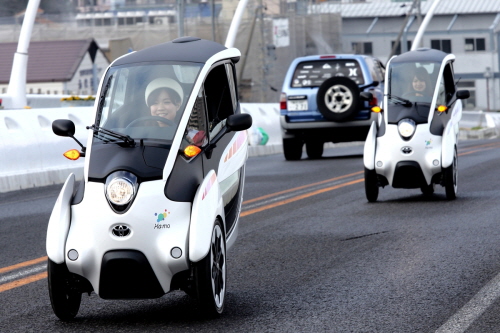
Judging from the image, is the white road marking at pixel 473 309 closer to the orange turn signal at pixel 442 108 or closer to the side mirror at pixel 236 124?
the side mirror at pixel 236 124

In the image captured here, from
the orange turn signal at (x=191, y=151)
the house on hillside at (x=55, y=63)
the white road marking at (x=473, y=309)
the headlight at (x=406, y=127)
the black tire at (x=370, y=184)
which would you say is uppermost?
the house on hillside at (x=55, y=63)

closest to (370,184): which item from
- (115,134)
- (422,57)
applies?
(422,57)

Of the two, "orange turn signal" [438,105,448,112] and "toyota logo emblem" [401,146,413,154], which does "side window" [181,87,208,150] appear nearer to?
"toyota logo emblem" [401,146,413,154]

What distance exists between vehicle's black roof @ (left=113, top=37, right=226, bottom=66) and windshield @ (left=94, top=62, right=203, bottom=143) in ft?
0.16

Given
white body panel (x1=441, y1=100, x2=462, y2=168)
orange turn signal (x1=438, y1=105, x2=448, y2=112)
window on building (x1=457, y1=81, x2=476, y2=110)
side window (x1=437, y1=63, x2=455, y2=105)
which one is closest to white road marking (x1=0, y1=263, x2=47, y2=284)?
white body panel (x1=441, y1=100, x2=462, y2=168)

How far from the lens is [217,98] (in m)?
6.79

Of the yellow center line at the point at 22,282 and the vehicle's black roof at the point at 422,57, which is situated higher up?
the vehicle's black roof at the point at 422,57

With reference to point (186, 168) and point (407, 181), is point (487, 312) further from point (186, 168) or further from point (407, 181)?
point (407, 181)

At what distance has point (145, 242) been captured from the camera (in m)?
5.43

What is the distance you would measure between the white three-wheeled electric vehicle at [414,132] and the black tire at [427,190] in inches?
0.6

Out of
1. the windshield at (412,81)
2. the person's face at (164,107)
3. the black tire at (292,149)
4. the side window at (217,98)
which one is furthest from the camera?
the black tire at (292,149)

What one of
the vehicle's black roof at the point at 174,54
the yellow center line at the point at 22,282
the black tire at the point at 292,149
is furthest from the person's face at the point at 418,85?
the black tire at the point at 292,149

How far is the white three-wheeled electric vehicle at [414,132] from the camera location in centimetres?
1159

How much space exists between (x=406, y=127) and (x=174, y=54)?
588cm
